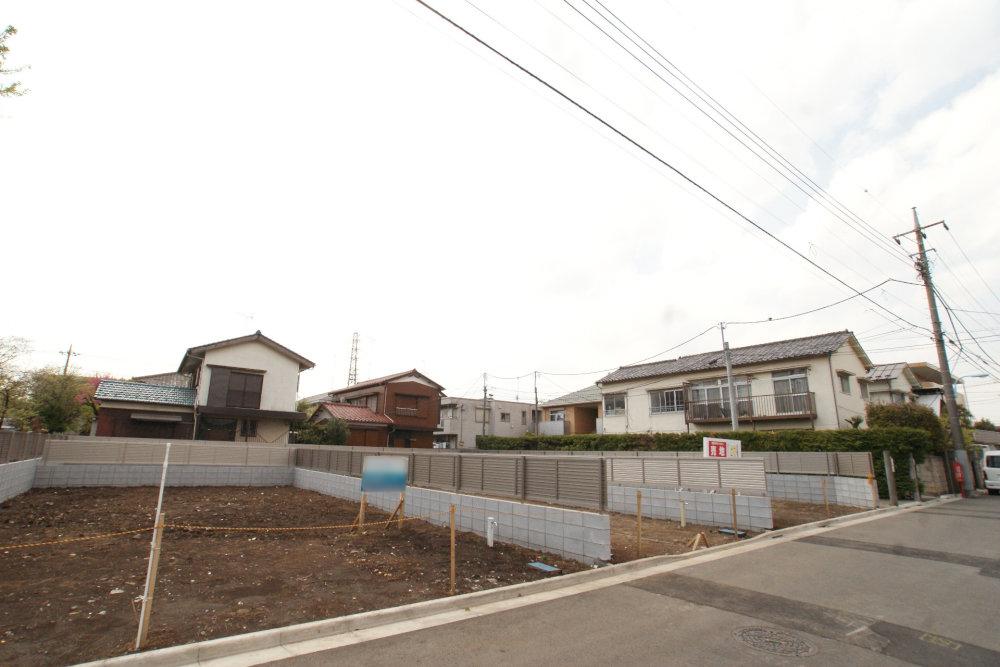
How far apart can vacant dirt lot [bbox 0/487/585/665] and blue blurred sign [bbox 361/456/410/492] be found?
1.01m

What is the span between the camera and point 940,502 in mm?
18312

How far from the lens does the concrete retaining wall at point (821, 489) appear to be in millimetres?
15711

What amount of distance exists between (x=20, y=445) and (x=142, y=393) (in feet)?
39.9

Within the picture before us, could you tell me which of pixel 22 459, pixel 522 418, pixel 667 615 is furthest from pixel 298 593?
pixel 522 418

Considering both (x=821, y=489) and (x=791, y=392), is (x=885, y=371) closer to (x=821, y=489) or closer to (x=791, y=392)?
(x=791, y=392)

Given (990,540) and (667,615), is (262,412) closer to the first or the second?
(667,615)

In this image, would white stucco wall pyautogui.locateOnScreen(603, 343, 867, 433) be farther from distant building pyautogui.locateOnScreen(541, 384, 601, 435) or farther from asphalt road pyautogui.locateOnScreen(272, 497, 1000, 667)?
asphalt road pyautogui.locateOnScreen(272, 497, 1000, 667)

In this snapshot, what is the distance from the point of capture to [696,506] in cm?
1218

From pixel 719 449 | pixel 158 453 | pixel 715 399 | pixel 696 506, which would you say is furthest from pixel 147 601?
pixel 715 399

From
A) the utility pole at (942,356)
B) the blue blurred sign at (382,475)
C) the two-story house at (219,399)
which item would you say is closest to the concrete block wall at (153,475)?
the two-story house at (219,399)

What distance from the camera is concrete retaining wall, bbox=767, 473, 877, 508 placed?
15711mm

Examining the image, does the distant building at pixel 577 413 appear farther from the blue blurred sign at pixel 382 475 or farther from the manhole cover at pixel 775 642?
the manhole cover at pixel 775 642

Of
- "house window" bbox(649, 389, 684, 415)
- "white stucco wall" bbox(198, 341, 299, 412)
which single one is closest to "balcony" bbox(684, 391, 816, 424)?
"house window" bbox(649, 389, 684, 415)

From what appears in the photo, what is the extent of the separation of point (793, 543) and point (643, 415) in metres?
21.3
